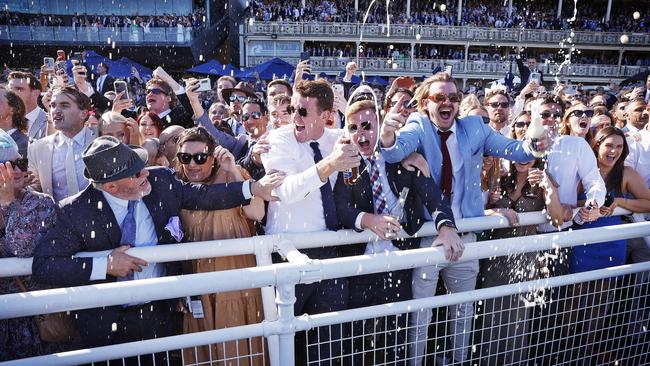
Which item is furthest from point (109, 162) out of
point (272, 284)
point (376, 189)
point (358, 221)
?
point (376, 189)

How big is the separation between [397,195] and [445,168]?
448 mm

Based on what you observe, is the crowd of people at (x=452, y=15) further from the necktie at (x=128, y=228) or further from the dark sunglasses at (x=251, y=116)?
the necktie at (x=128, y=228)

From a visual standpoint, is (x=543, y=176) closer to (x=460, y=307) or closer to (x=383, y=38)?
(x=460, y=307)

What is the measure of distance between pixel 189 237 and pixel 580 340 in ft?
7.62

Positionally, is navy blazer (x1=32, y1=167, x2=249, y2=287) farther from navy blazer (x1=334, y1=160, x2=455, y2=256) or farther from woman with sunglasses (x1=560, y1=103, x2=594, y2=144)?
woman with sunglasses (x1=560, y1=103, x2=594, y2=144)

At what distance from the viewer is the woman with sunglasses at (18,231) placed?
2230 mm

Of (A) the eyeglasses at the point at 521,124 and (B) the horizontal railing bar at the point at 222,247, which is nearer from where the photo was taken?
(B) the horizontal railing bar at the point at 222,247

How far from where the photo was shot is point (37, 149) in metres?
3.48

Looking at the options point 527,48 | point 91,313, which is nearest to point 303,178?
point 91,313


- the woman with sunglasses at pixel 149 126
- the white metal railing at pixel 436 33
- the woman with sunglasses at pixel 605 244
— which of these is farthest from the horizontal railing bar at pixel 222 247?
the white metal railing at pixel 436 33

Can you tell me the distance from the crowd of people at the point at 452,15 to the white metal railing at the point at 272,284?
30.8 m

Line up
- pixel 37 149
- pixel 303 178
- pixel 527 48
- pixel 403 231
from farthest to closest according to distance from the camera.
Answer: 1. pixel 527 48
2. pixel 37 149
3. pixel 403 231
4. pixel 303 178

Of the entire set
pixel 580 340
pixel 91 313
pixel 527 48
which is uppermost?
pixel 527 48

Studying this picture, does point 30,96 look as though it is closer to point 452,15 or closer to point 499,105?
point 499,105
